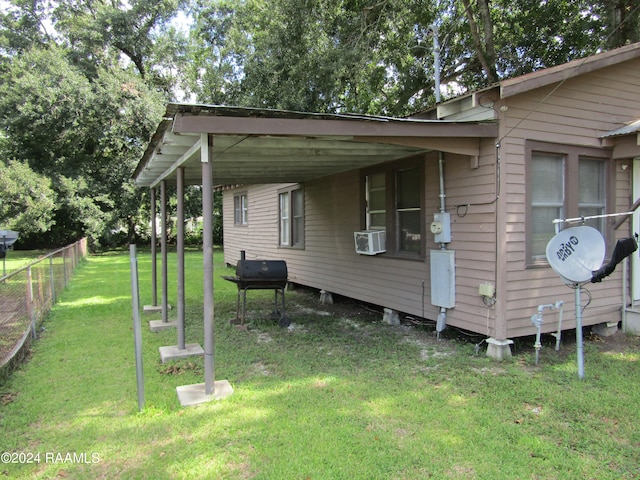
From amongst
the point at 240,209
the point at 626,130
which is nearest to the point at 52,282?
the point at 240,209

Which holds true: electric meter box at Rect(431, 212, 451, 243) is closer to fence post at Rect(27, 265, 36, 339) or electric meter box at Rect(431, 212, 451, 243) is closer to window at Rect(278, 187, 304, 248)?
window at Rect(278, 187, 304, 248)

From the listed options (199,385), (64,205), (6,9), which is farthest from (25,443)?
(6,9)

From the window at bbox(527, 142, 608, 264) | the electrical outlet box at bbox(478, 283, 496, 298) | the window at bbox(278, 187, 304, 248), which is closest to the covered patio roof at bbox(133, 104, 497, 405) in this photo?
the window at bbox(527, 142, 608, 264)

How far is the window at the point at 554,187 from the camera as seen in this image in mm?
4992

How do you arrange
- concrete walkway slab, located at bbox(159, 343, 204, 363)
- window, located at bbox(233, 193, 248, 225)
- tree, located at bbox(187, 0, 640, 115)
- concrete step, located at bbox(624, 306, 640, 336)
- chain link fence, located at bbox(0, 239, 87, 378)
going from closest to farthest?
chain link fence, located at bbox(0, 239, 87, 378)
concrete walkway slab, located at bbox(159, 343, 204, 363)
concrete step, located at bbox(624, 306, 640, 336)
tree, located at bbox(187, 0, 640, 115)
window, located at bbox(233, 193, 248, 225)

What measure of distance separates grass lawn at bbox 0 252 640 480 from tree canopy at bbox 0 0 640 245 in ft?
19.3

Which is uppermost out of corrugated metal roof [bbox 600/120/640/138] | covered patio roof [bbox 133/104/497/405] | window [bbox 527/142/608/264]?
corrugated metal roof [bbox 600/120/640/138]

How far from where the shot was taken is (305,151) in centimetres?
504

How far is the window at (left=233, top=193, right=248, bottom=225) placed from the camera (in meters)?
13.7

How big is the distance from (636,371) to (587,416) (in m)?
1.49

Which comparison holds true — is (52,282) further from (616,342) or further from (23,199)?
(23,199)

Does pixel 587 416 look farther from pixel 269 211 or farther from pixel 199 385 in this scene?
pixel 269 211

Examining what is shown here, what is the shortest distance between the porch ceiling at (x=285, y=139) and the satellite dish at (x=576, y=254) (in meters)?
1.38

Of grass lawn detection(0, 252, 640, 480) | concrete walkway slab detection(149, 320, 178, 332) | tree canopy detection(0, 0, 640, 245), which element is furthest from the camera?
tree canopy detection(0, 0, 640, 245)
